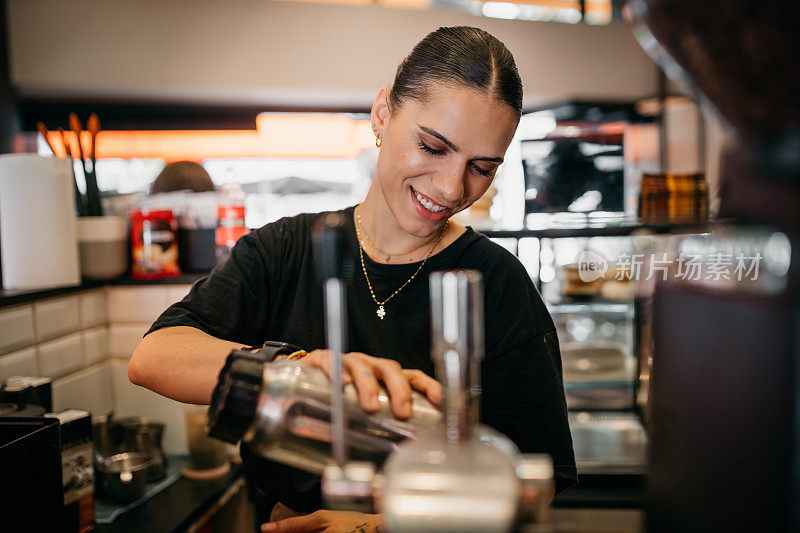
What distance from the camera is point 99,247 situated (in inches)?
73.7

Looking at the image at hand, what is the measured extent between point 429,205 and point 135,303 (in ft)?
4.23

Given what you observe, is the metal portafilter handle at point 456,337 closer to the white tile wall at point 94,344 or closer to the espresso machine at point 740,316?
the espresso machine at point 740,316

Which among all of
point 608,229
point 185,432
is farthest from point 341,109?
point 185,432

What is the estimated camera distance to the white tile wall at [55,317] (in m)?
1.59

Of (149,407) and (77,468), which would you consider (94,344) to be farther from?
(77,468)

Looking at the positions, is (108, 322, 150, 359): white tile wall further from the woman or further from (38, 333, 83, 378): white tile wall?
the woman

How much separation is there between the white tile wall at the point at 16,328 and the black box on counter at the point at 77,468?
32 cm

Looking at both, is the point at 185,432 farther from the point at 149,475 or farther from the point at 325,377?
the point at 325,377

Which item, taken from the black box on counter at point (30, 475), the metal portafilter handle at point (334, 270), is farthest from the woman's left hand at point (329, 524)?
the metal portafilter handle at point (334, 270)

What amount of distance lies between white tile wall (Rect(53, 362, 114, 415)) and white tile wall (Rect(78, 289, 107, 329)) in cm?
14

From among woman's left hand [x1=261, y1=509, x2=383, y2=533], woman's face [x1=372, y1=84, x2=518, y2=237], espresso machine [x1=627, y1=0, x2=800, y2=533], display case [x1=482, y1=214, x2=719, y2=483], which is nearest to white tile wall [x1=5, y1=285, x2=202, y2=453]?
woman's left hand [x1=261, y1=509, x2=383, y2=533]

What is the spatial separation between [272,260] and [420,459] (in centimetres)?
84

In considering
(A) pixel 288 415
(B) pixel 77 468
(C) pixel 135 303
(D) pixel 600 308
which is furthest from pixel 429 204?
(D) pixel 600 308

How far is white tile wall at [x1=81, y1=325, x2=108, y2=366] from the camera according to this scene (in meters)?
1.79
